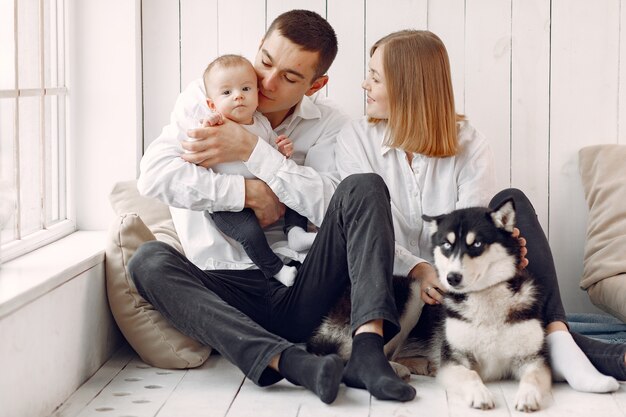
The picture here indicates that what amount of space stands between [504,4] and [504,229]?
1146 millimetres

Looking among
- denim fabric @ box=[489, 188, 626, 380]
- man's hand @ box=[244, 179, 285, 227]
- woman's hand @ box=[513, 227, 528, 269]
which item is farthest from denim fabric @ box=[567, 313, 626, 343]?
man's hand @ box=[244, 179, 285, 227]

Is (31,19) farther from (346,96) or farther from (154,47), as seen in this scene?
(346,96)

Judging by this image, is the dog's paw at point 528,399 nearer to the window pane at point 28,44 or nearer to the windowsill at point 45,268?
the windowsill at point 45,268

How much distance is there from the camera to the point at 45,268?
2.24 m

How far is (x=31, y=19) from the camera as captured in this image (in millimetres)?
2570

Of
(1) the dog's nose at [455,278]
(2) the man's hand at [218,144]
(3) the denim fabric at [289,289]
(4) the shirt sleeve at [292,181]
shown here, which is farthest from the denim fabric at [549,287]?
(2) the man's hand at [218,144]

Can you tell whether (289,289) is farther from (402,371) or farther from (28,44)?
(28,44)

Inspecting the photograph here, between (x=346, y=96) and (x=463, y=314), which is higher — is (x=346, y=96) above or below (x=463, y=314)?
above

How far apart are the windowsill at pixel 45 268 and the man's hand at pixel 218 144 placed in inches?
15.2

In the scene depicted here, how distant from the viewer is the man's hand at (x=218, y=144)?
8.32ft

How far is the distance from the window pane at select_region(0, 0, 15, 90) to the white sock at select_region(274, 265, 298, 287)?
892 mm

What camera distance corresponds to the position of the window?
2.35 m

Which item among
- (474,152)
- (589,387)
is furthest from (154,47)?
(589,387)

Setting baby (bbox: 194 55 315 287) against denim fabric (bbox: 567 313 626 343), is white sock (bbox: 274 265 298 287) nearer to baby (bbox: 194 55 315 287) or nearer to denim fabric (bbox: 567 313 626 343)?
baby (bbox: 194 55 315 287)
